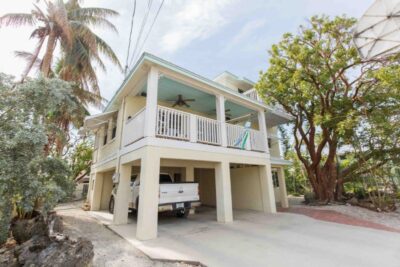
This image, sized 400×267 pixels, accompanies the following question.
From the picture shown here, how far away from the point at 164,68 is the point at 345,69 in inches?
380

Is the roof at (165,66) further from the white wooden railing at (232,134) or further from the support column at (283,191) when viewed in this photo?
the support column at (283,191)

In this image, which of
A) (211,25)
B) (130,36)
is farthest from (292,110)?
(130,36)

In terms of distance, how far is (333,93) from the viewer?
1107cm

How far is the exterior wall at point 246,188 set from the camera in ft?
35.0

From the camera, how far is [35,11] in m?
10.4

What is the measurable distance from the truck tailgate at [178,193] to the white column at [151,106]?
2.07m

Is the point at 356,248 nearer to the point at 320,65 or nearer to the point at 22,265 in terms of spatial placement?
the point at 22,265

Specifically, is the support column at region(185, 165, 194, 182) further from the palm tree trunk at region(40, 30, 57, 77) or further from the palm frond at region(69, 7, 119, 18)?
the palm frond at region(69, 7, 119, 18)

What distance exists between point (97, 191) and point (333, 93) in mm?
14825

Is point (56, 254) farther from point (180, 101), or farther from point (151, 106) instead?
point (180, 101)

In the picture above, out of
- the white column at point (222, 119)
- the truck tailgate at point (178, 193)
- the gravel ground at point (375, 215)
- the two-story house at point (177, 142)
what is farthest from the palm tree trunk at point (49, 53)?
the gravel ground at point (375, 215)

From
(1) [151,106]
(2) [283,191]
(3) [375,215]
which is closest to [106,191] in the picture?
(1) [151,106]

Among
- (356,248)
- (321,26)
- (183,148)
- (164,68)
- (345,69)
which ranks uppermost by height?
(321,26)

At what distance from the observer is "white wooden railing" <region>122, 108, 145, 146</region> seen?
7.12 metres
